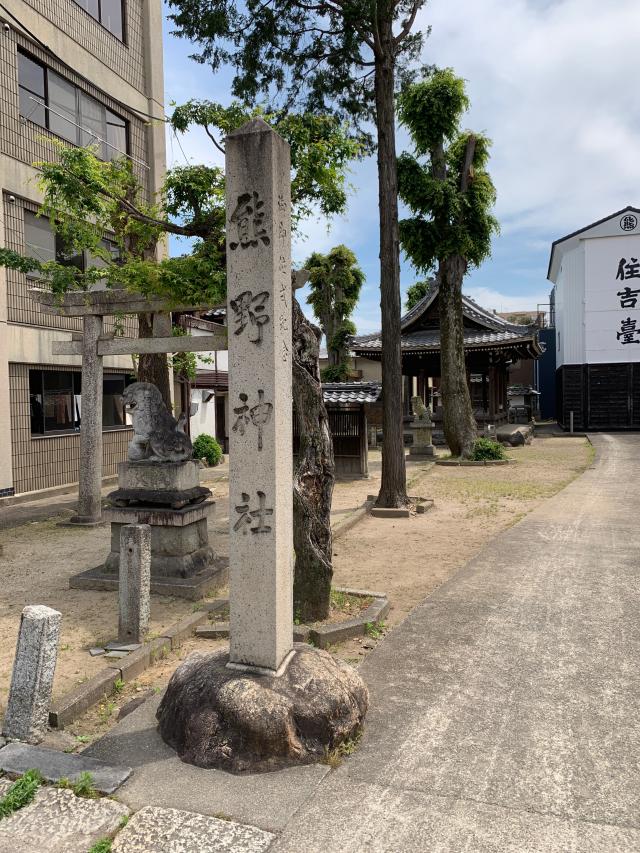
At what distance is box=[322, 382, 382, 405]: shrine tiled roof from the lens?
16188mm

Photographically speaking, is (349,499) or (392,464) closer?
(392,464)

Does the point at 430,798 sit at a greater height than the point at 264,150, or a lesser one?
lesser

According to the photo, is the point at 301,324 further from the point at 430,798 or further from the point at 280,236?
the point at 430,798

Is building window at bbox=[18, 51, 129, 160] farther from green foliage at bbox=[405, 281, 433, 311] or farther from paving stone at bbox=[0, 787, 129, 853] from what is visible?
green foliage at bbox=[405, 281, 433, 311]

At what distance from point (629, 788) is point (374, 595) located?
3462 mm

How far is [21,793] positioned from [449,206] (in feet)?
60.3

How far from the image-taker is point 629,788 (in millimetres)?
3268

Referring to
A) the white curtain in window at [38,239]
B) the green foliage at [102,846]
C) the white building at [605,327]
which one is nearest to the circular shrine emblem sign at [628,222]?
the white building at [605,327]

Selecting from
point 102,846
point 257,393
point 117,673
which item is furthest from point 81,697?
point 257,393

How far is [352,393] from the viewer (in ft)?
54.9

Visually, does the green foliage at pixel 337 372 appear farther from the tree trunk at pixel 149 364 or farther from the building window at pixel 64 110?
the tree trunk at pixel 149 364

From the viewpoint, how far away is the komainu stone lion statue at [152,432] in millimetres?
7777

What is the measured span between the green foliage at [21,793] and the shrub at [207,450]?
1555 centimetres

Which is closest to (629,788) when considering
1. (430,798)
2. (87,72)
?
(430,798)
